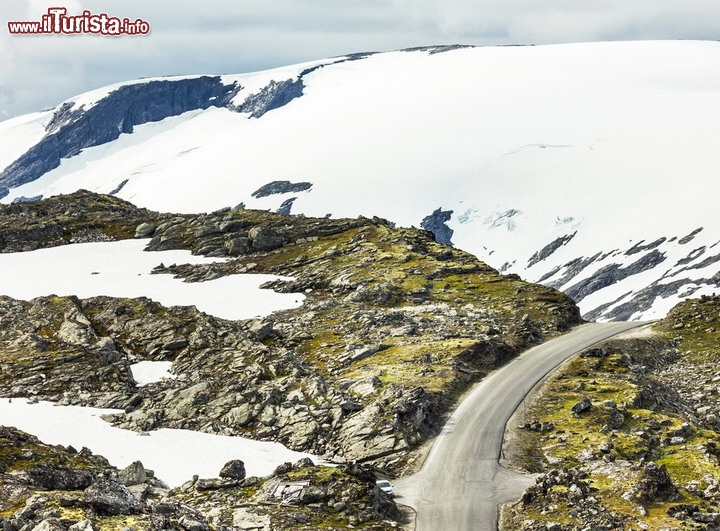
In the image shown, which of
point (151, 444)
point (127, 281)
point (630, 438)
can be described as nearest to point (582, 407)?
point (630, 438)

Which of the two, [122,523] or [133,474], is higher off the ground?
[122,523]

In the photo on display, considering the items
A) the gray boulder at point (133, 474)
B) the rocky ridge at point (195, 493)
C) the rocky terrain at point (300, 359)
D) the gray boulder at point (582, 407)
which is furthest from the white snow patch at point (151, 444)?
the gray boulder at point (582, 407)

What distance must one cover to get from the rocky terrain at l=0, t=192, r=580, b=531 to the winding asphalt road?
6.79 ft

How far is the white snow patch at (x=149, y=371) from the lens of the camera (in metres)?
63.8

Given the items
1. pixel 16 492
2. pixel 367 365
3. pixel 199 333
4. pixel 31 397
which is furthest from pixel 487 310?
pixel 16 492

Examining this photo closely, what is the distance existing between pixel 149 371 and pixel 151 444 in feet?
51.9

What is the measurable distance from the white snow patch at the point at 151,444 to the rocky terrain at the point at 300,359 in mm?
1909

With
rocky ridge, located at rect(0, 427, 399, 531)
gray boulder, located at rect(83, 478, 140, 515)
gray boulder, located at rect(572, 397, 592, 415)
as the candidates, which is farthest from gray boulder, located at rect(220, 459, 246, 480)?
gray boulder, located at rect(572, 397, 592, 415)

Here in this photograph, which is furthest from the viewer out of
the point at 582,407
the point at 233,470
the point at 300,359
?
the point at 300,359

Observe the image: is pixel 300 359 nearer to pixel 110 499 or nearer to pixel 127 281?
pixel 127 281

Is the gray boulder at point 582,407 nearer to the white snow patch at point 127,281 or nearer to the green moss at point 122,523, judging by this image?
the green moss at point 122,523

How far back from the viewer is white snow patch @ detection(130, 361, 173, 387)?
209 feet

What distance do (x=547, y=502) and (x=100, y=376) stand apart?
3933cm

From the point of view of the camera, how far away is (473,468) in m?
50.1
